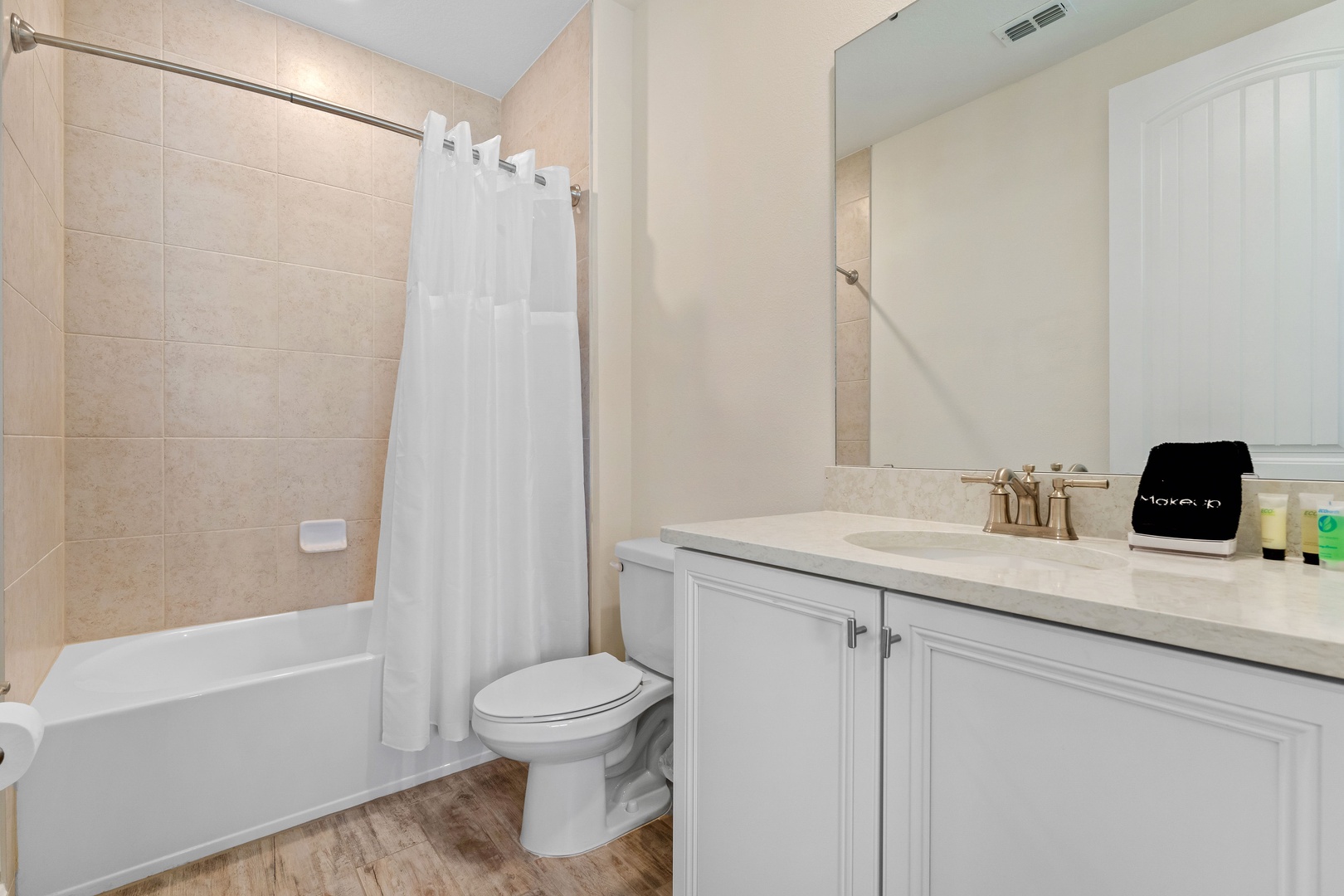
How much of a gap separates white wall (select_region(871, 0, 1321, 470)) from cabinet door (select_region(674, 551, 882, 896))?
56 cm

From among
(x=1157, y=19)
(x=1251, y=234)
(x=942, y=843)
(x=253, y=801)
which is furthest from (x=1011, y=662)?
(x=253, y=801)

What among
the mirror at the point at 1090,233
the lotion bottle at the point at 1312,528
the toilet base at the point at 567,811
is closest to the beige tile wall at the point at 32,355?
the toilet base at the point at 567,811

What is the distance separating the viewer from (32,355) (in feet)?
4.93

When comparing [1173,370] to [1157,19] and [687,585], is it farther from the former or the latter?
[687,585]

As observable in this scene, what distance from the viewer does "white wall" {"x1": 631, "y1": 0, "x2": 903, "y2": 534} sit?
1568mm

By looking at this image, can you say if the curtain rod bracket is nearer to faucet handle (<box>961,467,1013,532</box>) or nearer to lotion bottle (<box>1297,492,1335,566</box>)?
faucet handle (<box>961,467,1013,532</box>)

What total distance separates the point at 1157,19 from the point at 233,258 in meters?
2.52

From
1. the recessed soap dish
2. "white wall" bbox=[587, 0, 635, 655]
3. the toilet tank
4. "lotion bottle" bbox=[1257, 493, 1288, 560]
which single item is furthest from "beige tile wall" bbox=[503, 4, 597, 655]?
"lotion bottle" bbox=[1257, 493, 1288, 560]

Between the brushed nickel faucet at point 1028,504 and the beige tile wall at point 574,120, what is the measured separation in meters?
1.39

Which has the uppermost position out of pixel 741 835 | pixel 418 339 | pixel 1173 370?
pixel 418 339

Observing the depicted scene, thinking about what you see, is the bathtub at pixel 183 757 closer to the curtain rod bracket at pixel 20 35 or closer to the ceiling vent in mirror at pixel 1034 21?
the curtain rod bracket at pixel 20 35

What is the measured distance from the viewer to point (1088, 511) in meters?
1.11

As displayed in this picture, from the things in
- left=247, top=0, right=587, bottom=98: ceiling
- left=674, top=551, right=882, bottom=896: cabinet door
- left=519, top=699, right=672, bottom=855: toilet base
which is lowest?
left=519, top=699, right=672, bottom=855: toilet base

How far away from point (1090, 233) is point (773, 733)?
3.35 ft
